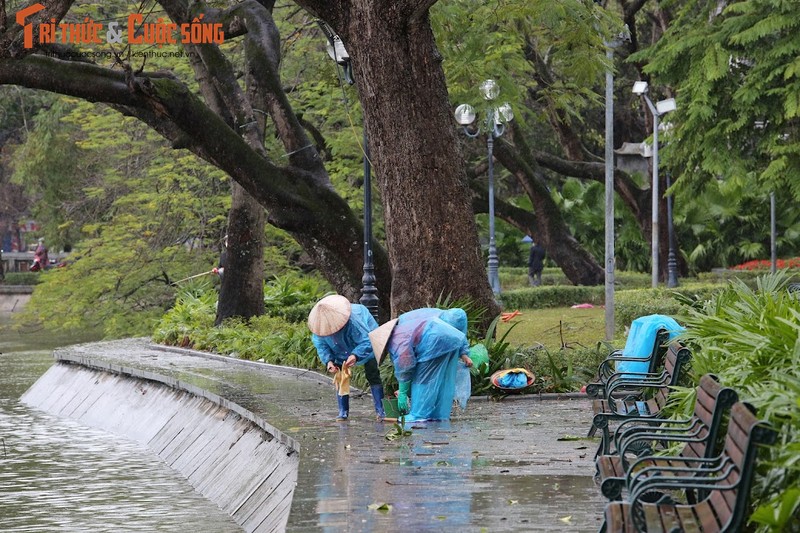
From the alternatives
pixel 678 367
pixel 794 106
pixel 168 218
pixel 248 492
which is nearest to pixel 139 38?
pixel 168 218

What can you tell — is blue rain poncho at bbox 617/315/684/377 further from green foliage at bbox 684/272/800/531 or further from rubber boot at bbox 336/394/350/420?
rubber boot at bbox 336/394/350/420

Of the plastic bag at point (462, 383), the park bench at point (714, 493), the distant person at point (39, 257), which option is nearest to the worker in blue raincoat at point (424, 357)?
the plastic bag at point (462, 383)

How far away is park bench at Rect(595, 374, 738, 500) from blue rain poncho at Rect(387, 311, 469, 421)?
4267 millimetres

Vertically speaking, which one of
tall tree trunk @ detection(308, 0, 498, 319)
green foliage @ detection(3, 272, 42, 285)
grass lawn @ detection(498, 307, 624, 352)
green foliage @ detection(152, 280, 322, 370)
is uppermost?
tall tree trunk @ detection(308, 0, 498, 319)

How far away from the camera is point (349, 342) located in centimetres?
1217

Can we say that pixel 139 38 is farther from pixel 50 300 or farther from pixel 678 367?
pixel 678 367

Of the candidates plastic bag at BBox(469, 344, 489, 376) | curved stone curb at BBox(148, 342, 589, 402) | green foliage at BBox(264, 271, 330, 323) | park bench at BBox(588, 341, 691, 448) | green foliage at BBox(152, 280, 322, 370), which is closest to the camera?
park bench at BBox(588, 341, 691, 448)

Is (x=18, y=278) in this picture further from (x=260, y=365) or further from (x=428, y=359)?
(x=428, y=359)

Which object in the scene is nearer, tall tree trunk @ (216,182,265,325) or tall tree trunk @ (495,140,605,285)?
tall tree trunk @ (216,182,265,325)

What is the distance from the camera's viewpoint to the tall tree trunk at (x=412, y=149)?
50.2 feet

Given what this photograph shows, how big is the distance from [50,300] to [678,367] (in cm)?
2517

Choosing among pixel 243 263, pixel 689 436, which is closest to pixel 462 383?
pixel 689 436

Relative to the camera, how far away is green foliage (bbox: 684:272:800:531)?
5512mm

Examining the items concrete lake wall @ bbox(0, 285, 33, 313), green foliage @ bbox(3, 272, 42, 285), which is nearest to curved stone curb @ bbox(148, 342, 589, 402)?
concrete lake wall @ bbox(0, 285, 33, 313)
